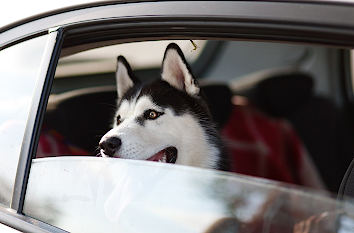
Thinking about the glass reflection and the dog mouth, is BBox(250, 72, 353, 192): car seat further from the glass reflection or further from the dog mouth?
the glass reflection

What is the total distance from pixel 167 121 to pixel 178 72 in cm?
18

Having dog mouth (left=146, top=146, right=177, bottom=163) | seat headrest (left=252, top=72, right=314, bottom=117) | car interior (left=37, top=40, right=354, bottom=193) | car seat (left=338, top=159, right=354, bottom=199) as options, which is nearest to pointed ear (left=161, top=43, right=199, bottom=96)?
dog mouth (left=146, top=146, right=177, bottom=163)

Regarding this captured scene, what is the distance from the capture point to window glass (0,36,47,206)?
2.23m

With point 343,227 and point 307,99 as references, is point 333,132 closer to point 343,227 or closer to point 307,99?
point 307,99

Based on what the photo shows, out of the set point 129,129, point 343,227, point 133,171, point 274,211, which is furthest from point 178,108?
point 343,227

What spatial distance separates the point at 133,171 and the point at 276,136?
374 cm

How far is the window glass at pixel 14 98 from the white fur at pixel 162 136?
279mm

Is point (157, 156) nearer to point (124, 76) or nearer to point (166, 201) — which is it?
point (166, 201)

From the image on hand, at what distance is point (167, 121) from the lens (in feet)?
7.97

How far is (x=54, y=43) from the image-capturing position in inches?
85.6

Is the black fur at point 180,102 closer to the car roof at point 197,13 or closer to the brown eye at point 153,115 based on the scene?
the brown eye at point 153,115

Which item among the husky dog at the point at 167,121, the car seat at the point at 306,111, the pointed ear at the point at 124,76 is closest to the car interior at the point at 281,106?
the car seat at the point at 306,111

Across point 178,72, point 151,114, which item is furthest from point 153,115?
point 178,72

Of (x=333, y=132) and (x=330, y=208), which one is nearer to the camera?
(x=330, y=208)
